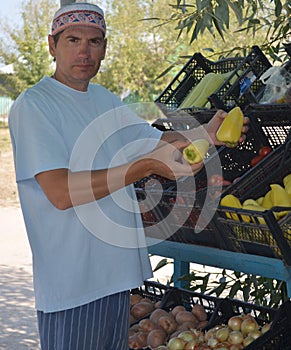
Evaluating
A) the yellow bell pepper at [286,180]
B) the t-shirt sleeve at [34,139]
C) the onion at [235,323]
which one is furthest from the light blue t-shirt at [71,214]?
the onion at [235,323]

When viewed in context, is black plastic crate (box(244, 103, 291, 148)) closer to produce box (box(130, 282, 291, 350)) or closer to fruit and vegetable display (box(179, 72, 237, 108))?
fruit and vegetable display (box(179, 72, 237, 108))

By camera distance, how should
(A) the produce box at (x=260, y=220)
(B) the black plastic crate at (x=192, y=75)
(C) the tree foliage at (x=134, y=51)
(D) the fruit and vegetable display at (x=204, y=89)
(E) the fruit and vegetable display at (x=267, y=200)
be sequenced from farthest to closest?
(C) the tree foliage at (x=134, y=51) < (B) the black plastic crate at (x=192, y=75) < (D) the fruit and vegetable display at (x=204, y=89) < (E) the fruit and vegetable display at (x=267, y=200) < (A) the produce box at (x=260, y=220)

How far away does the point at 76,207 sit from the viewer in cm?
232

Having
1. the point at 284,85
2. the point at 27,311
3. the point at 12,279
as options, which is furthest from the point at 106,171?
the point at 12,279

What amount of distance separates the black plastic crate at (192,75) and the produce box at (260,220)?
0.80 metres

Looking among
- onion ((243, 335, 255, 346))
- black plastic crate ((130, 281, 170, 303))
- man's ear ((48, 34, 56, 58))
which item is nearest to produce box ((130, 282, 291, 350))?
black plastic crate ((130, 281, 170, 303))

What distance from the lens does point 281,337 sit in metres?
2.77

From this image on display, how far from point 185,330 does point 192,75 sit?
3.77ft

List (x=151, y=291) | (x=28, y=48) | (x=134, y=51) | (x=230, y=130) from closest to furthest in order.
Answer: (x=230, y=130)
(x=151, y=291)
(x=134, y=51)
(x=28, y=48)

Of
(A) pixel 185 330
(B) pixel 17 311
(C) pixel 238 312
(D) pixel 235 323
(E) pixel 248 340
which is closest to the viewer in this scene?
(E) pixel 248 340

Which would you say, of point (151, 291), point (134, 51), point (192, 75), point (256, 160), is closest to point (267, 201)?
point (256, 160)

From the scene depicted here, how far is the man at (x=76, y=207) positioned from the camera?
2232 millimetres

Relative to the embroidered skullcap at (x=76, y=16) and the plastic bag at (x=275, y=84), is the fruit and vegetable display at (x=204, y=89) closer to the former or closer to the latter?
the plastic bag at (x=275, y=84)

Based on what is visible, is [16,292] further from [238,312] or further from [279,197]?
[279,197]
